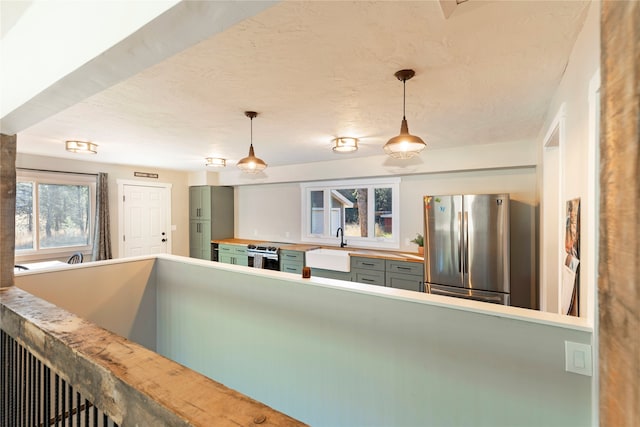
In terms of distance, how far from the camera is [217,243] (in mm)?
6262

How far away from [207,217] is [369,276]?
12.7 feet

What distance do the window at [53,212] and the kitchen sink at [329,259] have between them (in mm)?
3861

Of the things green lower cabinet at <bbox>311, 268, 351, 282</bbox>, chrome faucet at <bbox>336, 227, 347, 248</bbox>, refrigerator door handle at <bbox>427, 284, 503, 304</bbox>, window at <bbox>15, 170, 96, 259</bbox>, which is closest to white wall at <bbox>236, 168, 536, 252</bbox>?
chrome faucet at <bbox>336, 227, 347, 248</bbox>

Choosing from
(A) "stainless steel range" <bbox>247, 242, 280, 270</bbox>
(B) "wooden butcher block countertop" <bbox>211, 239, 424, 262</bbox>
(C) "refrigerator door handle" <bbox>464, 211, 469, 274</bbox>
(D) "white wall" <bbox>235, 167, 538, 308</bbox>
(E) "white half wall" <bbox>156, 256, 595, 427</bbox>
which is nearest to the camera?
(E) "white half wall" <bbox>156, 256, 595, 427</bbox>

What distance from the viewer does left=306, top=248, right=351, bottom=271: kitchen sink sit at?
4.53 meters

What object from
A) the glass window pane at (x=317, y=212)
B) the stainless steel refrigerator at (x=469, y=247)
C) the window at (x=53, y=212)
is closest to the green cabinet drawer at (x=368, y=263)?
the stainless steel refrigerator at (x=469, y=247)

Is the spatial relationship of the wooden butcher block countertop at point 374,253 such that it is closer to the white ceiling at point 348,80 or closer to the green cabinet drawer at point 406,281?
the green cabinet drawer at point 406,281

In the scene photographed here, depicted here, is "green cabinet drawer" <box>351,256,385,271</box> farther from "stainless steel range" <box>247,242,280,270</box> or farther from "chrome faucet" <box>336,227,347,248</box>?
"stainless steel range" <box>247,242,280,270</box>

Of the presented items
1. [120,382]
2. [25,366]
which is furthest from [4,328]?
[120,382]

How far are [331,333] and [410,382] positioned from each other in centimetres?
52

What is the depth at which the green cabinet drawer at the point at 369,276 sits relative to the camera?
4273 millimetres

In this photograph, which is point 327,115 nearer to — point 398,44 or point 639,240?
point 398,44

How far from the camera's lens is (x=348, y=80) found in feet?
6.48

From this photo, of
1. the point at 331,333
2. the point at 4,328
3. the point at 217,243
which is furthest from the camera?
the point at 217,243
